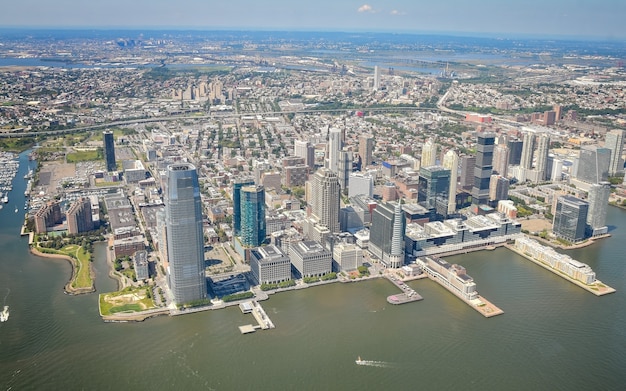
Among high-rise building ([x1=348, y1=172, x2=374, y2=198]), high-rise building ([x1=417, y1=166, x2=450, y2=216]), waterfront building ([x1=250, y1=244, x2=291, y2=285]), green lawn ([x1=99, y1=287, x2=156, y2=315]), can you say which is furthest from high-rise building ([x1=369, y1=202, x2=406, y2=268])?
green lawn ([x1=99, y1=287, x2=156, y2=315])

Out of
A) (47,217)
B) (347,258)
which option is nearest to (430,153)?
(347,258)

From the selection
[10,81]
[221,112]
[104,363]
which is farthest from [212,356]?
[10,81]

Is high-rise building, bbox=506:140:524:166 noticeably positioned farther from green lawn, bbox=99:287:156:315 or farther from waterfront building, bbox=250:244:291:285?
green lawn, bbox=99:287:156:315

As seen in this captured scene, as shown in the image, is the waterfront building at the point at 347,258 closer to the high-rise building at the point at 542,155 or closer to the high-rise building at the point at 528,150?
the high-rise building at the point at 542,155

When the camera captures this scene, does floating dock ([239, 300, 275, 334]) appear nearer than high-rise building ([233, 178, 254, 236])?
Yes

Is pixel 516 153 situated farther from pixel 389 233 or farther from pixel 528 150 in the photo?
pixel 389 233

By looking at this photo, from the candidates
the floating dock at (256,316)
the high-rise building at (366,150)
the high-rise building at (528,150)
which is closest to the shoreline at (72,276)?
the floating dock at (256,316)
